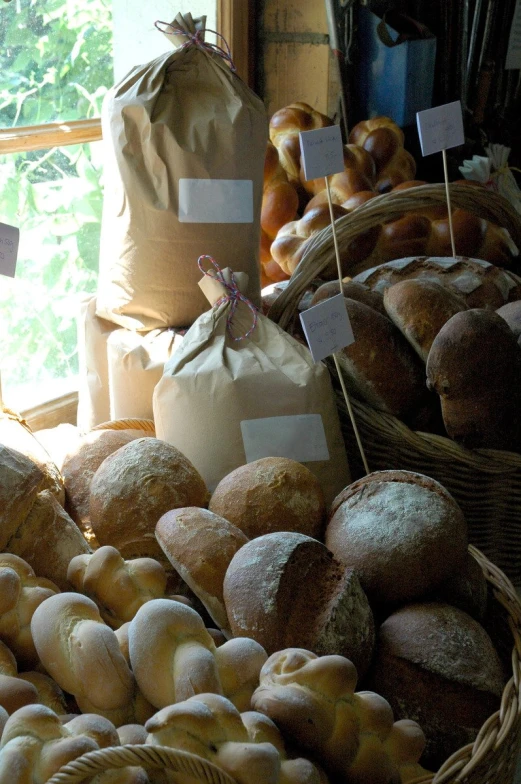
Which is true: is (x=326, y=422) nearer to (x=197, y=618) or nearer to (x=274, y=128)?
(x=197, y=618)

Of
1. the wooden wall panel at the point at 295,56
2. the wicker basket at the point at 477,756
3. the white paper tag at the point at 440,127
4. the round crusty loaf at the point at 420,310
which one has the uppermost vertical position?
the wooden wall panel at the point at 295,56

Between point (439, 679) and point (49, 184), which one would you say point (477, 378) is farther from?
point (49, 184)

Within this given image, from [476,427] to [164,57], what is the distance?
1.04m

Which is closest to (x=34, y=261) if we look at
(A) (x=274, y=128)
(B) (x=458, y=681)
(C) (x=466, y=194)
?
(A) (x=274, y=128)

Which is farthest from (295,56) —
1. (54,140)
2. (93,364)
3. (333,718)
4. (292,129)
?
(333,718)

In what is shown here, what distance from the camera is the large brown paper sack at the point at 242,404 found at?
1.48m

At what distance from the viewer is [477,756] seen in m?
0.89

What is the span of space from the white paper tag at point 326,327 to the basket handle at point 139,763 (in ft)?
2.90

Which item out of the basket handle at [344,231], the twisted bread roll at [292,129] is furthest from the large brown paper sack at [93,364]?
the twisted bread roll at [292,129]

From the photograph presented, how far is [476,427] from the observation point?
1518 millimetres

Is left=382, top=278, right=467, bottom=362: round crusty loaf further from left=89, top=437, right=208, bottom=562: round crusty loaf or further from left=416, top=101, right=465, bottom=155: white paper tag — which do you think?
left=89, top=437, right=208, bottom=562: round crusty loaf

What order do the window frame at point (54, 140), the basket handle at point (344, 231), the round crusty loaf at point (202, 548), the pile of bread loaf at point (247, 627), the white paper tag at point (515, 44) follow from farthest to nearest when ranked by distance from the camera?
the white paper tag at point (515, 44) → the window frame at point (54, 140) → the basket handle at point (344, 231) → the round crusty loaf at point (202, 548) → the pile of bread loaf at point (247, 627)

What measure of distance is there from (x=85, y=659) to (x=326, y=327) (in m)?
0.80

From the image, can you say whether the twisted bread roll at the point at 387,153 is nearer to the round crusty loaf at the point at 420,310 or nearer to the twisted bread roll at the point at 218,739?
the round crusty loaf at the point at 420,310
